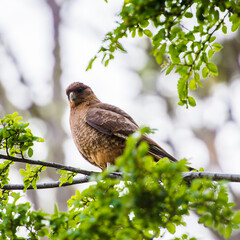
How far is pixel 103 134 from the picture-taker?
14.6 feet

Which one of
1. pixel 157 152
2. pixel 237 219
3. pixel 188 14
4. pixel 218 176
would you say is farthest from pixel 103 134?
pixel 237 219

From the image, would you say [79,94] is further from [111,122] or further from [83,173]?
[83,173]

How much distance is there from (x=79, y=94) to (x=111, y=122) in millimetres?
1275

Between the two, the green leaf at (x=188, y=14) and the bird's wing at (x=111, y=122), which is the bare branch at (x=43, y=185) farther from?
the green leaf at (x=188, y=14)

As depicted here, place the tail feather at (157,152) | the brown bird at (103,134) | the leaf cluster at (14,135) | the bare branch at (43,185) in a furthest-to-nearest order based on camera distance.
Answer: the brown bird at (103,134) → the tail feather at (157,152) → the bare branch at (43,185) → the leaf cluster at (14,135)

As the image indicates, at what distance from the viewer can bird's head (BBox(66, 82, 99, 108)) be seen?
218 inches

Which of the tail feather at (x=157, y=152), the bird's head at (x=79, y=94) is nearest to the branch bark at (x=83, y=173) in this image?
the tail feather at (x=157, y=152)

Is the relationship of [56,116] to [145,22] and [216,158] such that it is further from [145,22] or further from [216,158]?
[145,22]

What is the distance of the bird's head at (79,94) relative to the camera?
18.1 ft

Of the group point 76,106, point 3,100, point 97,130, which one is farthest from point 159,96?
point 97,130

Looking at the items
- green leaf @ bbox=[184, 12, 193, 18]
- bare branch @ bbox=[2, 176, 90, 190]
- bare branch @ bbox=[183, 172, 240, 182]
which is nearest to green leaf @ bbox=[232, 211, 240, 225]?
bare branch @ bbox=[183, 172, 240, 182]

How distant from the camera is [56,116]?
12.2 m

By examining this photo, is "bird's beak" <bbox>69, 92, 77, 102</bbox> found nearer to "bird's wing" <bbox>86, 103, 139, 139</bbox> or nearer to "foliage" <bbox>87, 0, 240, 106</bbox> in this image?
"bird's wing" <bbox>86, 103, 139, 139</bbox>

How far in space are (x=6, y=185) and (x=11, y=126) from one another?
784mm
